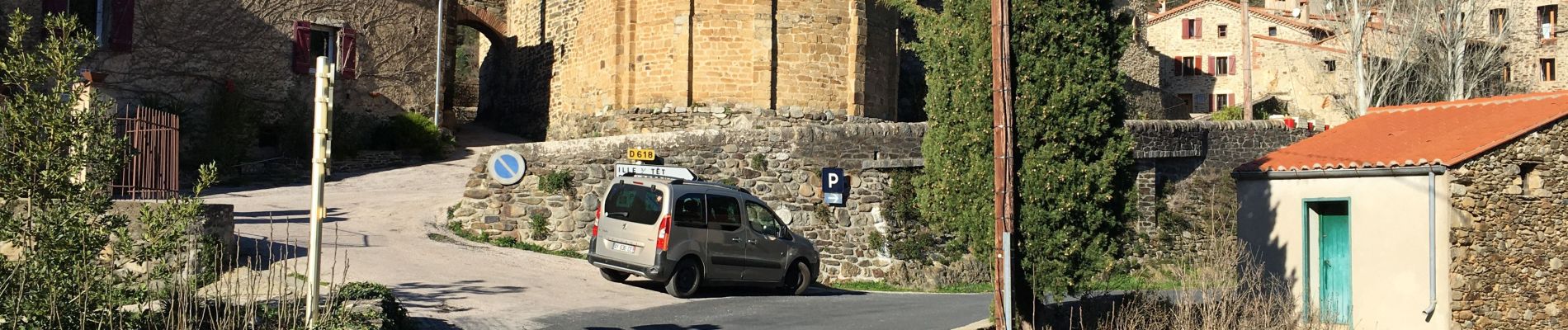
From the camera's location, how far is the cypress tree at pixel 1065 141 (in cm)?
1129

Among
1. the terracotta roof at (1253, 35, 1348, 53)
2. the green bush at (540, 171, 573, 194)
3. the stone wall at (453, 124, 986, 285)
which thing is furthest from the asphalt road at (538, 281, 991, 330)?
the terracotta roof at (1253, 35, 1348, 53)

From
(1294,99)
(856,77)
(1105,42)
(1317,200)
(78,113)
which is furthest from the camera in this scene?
(1294,99)

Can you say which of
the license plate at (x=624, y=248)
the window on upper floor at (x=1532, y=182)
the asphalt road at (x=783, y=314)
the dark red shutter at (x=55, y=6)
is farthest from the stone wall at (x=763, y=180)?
the dark red shutter at (x=55, y=6)

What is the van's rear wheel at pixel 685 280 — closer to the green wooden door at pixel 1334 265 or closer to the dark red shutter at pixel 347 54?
the green wooden door at pixel 1334 265

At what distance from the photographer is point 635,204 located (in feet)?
42.8

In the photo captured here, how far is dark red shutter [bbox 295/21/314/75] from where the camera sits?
77.9 feet

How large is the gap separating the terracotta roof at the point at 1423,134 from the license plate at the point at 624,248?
7.96m

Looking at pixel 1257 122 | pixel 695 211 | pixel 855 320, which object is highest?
pixel 1257 122

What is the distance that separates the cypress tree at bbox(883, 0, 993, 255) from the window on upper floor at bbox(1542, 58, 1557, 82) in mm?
40360

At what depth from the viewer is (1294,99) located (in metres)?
44.1

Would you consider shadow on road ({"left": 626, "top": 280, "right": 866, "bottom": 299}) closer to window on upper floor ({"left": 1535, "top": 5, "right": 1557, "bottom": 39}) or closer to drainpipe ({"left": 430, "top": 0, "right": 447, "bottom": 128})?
drainpipe ({"left": 430, "top": 0, "right": 447, "bottom": 128})

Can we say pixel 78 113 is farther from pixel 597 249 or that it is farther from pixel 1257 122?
pixel 1257 122

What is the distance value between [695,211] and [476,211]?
5.15m

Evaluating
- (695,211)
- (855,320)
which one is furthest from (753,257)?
(855,320)
